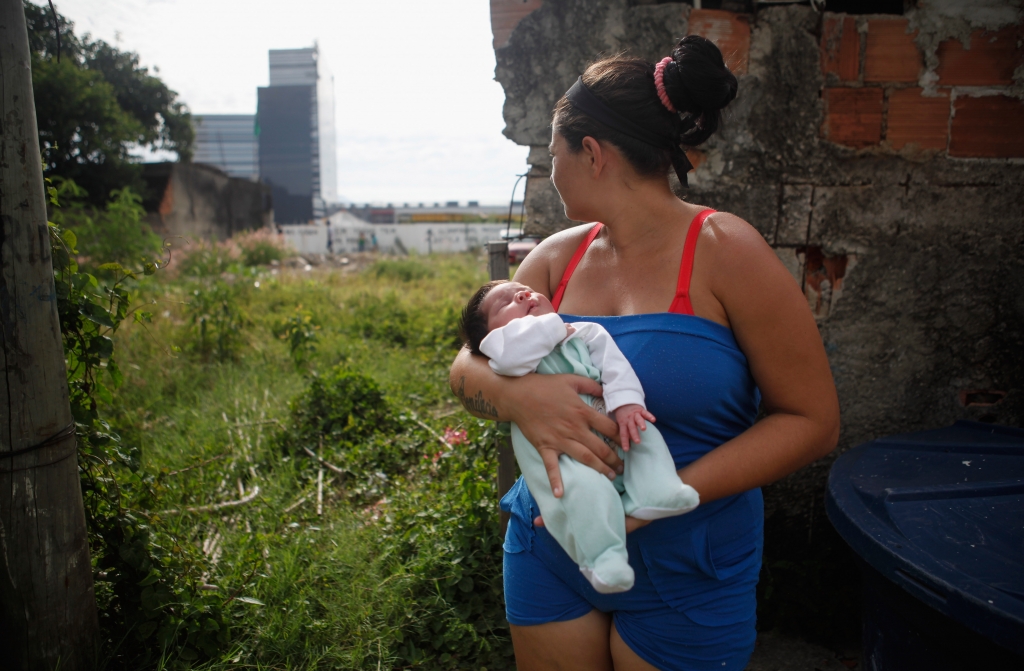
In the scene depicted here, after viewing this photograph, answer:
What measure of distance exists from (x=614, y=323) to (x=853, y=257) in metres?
1.43

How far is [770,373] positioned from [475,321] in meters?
0.70

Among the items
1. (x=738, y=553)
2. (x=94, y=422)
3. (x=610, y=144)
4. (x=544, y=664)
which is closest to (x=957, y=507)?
(x=738, y=553)

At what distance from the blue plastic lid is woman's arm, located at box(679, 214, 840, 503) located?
28 centimetres

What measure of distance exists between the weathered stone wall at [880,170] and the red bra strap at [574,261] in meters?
0.86

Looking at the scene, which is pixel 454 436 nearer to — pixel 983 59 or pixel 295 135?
pixel 983 59

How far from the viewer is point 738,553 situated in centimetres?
131

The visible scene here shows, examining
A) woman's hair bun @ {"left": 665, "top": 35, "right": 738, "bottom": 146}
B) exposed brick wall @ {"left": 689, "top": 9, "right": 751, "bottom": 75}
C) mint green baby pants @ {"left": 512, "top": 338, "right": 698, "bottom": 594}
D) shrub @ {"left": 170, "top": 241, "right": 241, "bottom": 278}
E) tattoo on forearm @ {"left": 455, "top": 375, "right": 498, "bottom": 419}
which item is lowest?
shrub @ {"left": 170, "top": 241, "right": 241, "bottom": 278}

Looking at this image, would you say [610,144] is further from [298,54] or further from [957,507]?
[298,54]

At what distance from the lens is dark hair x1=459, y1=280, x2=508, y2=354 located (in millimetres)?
1549

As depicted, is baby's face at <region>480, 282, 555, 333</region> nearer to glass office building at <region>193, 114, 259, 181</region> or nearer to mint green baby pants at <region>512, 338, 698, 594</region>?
mint green baby pants at <region>512, 338, 698, 594</region>

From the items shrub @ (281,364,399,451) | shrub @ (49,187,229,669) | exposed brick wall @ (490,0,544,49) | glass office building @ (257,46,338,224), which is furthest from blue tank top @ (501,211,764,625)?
glass office building @ (257,46,338,224)

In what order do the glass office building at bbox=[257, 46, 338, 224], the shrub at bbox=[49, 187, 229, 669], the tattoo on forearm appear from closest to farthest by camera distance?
the tattoo on forearm, the shrub at bbox=[49, 187, 229, 669], the glass office building at bbox=[257, 46, 338, 224]

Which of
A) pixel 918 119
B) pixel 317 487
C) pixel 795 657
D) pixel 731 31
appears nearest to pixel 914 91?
pixel 918 119

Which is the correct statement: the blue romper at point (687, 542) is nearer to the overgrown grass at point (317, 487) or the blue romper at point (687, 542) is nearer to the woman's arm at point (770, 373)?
the woman's arm at point (770, 373)
